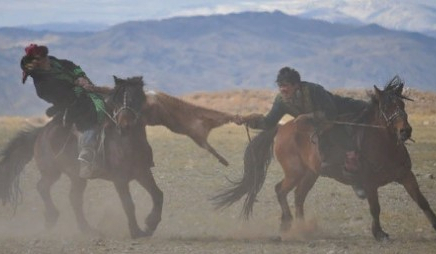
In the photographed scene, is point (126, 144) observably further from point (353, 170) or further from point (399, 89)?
point (399, 89)

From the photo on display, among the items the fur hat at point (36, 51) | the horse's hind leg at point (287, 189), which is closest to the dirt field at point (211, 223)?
the horse's hind leg at point (287, 189)

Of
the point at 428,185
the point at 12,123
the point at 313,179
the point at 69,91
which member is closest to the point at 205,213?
the point at 313,179

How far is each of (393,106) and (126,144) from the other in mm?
3894

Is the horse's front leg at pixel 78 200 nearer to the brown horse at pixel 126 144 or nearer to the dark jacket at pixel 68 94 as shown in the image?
the brown horse at pixel 126 144

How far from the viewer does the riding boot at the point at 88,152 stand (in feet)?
35.9

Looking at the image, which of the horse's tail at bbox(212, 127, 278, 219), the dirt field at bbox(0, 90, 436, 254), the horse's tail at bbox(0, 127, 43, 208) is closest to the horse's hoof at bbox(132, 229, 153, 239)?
the dirt field at bbox(0, 90, 436, 254)

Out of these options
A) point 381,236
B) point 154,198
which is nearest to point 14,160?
point 154,198

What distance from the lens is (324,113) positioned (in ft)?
35.3

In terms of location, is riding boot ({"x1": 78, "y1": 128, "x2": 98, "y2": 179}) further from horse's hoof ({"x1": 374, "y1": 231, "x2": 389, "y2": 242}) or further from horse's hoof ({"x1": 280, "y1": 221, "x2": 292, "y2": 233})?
horse's hoof ({"x1": 374, "y1": 231, "x2": 389, "y2": 242})

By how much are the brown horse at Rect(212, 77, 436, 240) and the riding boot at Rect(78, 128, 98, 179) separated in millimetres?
2518

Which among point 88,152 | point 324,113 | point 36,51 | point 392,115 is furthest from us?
point 88,152

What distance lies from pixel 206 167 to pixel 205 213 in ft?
22.5

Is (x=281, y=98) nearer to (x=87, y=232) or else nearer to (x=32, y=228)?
(x=87, y=232)

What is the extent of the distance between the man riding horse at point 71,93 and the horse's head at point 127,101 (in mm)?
378
